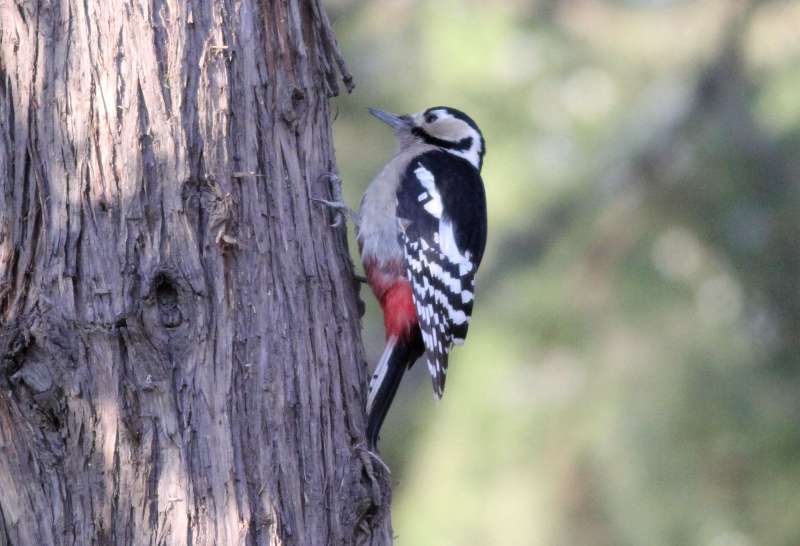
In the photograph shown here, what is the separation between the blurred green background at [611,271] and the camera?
608cm

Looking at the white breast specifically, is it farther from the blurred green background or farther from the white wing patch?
the blurred green background

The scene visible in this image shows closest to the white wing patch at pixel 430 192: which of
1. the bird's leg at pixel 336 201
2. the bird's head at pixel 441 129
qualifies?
the bird's head at pixel 441 129

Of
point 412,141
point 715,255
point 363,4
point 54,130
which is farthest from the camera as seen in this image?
point 363,4

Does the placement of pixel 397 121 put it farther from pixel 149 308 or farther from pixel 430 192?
pixel 149 308

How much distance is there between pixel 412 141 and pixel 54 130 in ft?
8.19

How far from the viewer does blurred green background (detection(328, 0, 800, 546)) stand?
608 centimetres

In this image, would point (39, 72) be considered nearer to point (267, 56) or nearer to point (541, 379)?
point (267, 56)

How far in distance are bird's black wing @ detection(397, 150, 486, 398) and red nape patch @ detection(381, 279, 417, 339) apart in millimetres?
48

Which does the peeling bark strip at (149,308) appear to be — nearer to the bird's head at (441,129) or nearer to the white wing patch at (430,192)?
the white wing patch at (430,192)

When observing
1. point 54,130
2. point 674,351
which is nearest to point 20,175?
point 54,130

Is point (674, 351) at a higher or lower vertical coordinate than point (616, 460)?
higher

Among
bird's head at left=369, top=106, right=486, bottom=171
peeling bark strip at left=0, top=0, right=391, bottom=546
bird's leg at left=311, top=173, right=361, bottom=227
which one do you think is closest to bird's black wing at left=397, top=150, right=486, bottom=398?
bird's head at left=369, top=106, right=486, bottom=171

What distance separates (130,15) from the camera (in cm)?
274

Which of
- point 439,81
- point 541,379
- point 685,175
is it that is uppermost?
point 439,81
